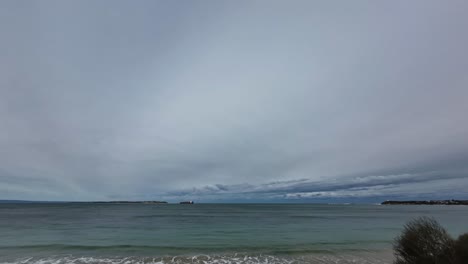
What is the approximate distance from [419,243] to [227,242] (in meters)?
17.6

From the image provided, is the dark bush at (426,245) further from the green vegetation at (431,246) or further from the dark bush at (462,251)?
the dark bush at (462,251)

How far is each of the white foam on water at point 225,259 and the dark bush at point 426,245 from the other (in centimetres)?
684

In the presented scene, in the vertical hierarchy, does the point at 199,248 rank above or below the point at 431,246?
below

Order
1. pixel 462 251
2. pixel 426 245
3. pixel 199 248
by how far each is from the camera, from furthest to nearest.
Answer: pixel 199 248, pixel 426 245, pixel 462 251

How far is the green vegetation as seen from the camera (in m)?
10.1

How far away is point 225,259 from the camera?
18438 millimetres

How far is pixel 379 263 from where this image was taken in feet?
56.2

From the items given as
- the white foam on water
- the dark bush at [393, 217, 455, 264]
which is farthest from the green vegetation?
the white foam on water

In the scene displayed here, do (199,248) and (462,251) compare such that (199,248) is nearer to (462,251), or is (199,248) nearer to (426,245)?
(426,245)

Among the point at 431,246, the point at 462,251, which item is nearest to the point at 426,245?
the point at 431,246

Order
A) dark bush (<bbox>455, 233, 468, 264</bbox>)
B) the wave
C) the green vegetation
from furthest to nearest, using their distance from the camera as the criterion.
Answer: the wave → the green vegetation → dark bush (<bbox>455, 233, 468, 264</bbox>)

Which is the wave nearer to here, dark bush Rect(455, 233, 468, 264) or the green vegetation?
the green vegetation

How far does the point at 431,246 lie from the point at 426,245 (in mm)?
186

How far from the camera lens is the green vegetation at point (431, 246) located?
1015 cm
